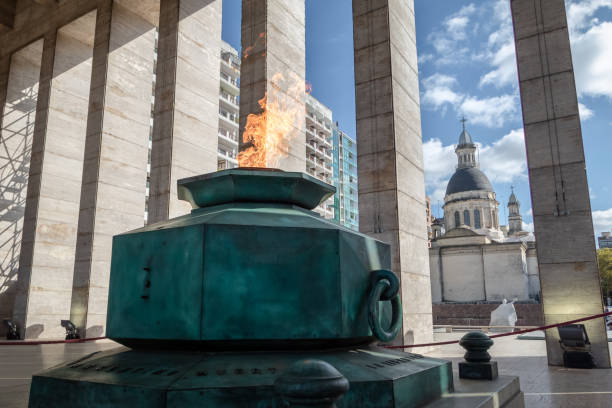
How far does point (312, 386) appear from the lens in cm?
163

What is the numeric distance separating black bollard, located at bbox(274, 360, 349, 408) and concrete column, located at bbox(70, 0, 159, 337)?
13.5 m

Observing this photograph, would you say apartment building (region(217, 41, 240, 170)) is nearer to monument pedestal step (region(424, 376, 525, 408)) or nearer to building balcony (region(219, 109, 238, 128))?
building balcony (region(219, 109, 238, 128))

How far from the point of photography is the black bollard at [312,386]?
163cm

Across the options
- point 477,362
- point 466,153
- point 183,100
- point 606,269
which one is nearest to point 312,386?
point 477,362

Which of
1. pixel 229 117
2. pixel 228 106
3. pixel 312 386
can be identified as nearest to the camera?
pixel 312 386

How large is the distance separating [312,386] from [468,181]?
76945 millimetres

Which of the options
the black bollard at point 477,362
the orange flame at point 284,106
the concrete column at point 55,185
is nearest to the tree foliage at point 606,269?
the orange flame at point 284,106

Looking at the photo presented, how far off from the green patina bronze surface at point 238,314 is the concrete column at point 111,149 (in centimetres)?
1195

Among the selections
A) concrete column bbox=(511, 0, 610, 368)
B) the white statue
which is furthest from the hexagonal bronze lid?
the white statue

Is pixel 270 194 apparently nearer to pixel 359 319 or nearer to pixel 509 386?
pixel 359 319

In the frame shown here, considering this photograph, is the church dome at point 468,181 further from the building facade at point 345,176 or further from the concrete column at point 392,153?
the concrete column at point 392,153

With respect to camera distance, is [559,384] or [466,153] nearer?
[559,384]

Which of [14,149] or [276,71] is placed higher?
[14,149]

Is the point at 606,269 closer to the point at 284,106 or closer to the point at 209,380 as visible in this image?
the point at 284,106
